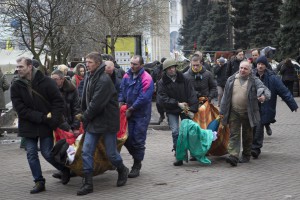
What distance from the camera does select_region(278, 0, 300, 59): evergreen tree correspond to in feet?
112

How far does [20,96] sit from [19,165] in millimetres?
2976

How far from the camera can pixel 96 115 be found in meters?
8.94

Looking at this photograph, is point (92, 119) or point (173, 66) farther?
point (173, 66)

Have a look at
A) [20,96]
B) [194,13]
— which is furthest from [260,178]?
[194,13]

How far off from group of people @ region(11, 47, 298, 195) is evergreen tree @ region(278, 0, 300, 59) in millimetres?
23094

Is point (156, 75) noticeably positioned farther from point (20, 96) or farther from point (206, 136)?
point (20, 96)

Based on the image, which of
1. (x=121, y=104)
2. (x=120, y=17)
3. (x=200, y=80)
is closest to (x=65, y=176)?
(x=121, y=104)

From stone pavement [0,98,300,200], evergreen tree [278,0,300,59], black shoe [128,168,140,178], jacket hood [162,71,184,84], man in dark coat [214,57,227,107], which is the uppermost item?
evergreen tree [278,0,300,59]

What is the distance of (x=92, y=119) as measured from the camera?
897 centimetres

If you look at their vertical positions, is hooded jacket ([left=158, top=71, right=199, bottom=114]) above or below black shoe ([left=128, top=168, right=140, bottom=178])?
above

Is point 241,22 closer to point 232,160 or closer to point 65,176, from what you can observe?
point 232,160

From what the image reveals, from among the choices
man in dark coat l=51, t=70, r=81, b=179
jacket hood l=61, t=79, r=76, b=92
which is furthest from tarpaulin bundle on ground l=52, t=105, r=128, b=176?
jacket hood l=61, t=79, r=76, b=92

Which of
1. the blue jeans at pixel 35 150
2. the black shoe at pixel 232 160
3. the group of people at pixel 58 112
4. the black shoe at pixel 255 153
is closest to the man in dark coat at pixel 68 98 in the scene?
the group of people at pixel 58 112

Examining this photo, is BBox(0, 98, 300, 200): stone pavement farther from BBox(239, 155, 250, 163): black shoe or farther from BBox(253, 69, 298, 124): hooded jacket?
BBox(253, 69, 298, 124): hooded jacket
